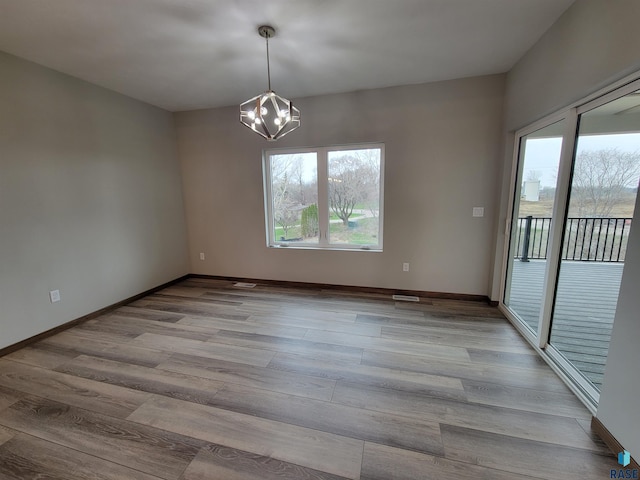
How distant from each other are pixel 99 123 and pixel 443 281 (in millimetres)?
4562

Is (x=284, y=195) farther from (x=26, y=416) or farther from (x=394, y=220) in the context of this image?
(x=26, y=416)

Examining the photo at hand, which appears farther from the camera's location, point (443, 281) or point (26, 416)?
point (443, 281)

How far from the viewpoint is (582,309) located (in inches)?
98.7

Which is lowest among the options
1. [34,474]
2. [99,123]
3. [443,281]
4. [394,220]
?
[34,474]

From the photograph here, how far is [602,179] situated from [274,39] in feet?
8.89

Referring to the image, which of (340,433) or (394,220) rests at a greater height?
(394,220)

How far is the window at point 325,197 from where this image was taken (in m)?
3.53

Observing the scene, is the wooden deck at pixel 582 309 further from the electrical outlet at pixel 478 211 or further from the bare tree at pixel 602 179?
the electrical outlet at pixel 478 211

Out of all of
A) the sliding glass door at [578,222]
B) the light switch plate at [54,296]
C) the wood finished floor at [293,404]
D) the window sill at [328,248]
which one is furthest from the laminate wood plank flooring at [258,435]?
the window sill at [328,248]

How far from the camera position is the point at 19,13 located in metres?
1.81

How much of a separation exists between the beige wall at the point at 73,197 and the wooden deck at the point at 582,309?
466 cm

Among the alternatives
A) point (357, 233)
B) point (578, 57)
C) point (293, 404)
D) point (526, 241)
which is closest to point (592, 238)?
point (526, 241)

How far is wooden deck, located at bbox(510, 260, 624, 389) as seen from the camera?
2.03 m

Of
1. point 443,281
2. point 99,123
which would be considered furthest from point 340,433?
point 99,123
